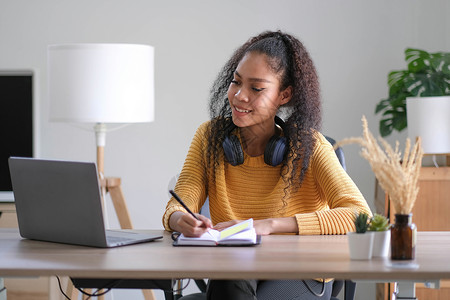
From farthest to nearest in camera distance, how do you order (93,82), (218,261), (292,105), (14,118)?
1. (14,118)
2. (93,82)
3. (292,105)
4. (218,261)

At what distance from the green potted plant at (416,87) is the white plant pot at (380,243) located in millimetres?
1513

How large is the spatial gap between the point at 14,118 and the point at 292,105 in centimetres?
185

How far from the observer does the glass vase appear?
1.46 metres

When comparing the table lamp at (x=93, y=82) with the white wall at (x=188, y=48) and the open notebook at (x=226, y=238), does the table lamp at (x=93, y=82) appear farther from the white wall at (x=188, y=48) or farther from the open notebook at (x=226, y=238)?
the open notebook at (x=226, y=238)

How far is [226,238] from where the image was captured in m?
1.64

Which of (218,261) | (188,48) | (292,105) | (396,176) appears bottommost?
(218,261)

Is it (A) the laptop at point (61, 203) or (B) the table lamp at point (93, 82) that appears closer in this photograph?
(A) the laptop at point (61, 203)

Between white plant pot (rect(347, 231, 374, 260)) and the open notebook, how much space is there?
0.89 feet

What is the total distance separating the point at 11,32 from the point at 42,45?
186mm

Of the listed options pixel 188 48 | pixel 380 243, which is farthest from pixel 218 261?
pixel 188 48

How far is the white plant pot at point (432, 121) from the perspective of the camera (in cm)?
287

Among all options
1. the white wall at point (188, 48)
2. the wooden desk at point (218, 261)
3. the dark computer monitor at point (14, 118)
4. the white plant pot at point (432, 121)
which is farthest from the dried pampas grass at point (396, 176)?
the dark computer monitor at point (14, 118)

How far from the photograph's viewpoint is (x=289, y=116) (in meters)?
2.20

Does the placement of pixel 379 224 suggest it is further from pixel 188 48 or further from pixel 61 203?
pixel 188 48
